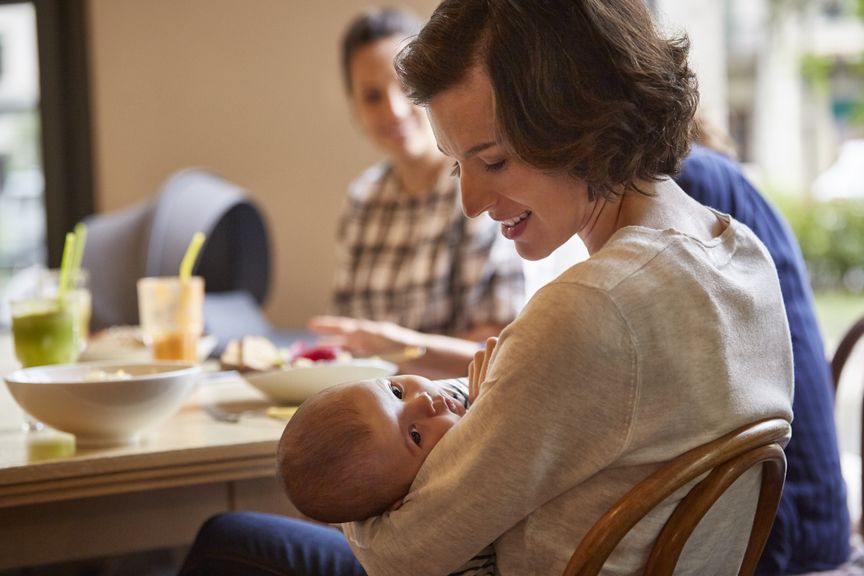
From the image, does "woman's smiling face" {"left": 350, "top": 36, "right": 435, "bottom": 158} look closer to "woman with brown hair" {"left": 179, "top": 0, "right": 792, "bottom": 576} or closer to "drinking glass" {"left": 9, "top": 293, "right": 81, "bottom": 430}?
"drinking glass" {"left": 9, "top": 293, "right": 81, "bottom": 430}

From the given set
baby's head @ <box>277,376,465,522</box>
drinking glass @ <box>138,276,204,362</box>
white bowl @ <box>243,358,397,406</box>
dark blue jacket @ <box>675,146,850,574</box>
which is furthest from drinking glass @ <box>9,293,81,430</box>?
dark blue jacket @ <box>675,146,850,574</box>

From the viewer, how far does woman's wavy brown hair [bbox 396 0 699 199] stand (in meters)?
1.07

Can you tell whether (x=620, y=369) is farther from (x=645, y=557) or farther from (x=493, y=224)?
(x=493, y=224)

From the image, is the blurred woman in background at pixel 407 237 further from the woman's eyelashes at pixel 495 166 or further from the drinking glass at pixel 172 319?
the woman's eyelashes at pixel 495 166

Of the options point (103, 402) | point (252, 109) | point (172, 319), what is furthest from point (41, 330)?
point (252, 109)

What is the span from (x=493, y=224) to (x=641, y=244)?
58.9 inches

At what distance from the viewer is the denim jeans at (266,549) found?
1358 millimetres

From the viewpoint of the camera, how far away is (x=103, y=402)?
1366mm

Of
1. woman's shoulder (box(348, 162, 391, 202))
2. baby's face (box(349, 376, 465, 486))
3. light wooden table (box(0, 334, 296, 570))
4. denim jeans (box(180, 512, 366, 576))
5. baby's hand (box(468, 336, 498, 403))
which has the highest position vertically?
woman's shoulder (box(348, 162, 391, 202))

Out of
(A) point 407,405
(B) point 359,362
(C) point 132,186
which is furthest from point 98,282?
(A) point 407,405

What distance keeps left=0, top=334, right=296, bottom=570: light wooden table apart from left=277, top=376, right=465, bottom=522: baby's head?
30 cm

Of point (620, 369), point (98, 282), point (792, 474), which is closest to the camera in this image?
point (620, 369)

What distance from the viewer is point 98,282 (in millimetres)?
3561

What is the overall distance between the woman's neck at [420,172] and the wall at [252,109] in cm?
125
